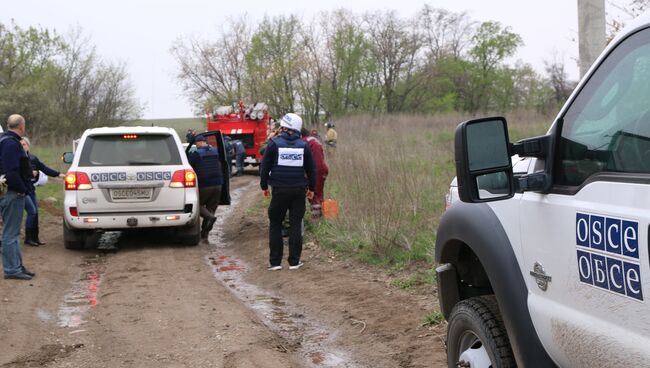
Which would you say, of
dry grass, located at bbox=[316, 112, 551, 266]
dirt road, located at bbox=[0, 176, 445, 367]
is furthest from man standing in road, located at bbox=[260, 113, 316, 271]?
dry grass, located at bbox=[316, 112, 551, 266]

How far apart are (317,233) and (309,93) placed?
37197 mm

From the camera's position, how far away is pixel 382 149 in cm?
1284

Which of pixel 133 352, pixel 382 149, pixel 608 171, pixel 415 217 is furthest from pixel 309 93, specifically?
pixel 608 171

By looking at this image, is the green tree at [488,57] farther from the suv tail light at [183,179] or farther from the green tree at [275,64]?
the suv tail light at [183,179]

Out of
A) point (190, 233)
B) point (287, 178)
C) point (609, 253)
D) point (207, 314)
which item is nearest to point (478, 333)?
point (609, 253)

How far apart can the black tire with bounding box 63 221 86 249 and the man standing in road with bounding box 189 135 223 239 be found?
6.49 feet

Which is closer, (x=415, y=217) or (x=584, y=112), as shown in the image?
(x=584, y=112)

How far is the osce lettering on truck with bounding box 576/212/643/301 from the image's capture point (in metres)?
2.44

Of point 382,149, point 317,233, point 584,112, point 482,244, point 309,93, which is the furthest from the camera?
point 309,93

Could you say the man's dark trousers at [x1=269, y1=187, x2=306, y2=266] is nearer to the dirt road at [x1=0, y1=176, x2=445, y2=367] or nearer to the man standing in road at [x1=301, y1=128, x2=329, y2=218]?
the dirt road at [x1=0, y1=176, x2=445, y2=367]

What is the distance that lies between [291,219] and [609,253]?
729 centimetres

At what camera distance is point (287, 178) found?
31.0ft

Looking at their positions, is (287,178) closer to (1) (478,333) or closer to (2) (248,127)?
(1) (478,333)

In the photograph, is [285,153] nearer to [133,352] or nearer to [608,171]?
[133,352]
